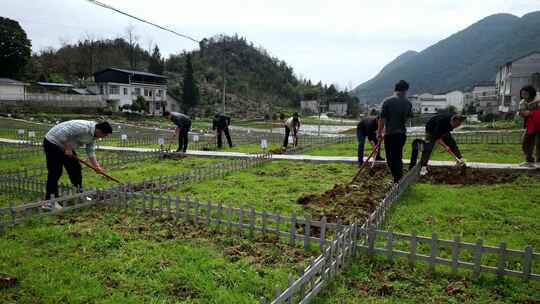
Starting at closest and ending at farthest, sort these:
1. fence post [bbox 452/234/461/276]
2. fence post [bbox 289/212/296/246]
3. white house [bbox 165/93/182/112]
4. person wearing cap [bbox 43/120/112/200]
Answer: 1. fence post [bbox 452/234/461/276]
2. fence post [bbox 289/212/296/246]
3. person wearing cap [bbox 43/120/112/200]
4. white house [bbox 165/93/182/112]

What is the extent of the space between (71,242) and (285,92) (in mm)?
110963

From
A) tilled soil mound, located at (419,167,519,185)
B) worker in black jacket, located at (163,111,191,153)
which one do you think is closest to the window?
worker in black jacket, located at (163,111,191,153)

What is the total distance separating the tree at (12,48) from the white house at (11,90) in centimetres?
747

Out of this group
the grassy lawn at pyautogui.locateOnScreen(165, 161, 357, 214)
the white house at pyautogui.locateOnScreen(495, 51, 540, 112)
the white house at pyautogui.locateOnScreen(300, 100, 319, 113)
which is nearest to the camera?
the grassy lawn at pyautogui.locateOnScreen(165, 161, 357, 214)

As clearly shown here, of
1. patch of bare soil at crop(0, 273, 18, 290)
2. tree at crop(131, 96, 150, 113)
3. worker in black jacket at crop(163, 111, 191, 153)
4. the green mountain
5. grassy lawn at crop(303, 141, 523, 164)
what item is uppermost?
the green mountain

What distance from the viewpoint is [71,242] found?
5.11m

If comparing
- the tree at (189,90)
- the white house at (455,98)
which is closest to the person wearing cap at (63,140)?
the tree at (189,90)

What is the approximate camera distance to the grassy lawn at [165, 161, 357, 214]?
7199mm

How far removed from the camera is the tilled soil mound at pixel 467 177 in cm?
881

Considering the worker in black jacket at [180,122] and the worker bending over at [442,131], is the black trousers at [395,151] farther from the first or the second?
the worker in black jacket at [180,122]

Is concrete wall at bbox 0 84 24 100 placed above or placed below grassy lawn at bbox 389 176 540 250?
above

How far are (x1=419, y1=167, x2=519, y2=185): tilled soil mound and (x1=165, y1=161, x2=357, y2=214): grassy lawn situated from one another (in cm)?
213

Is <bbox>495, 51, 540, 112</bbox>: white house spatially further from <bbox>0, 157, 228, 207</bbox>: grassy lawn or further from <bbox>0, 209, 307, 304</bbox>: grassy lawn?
<bbox>0, 209, 307, 304</bbox>: grassy lawn

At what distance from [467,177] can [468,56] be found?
527 ft
